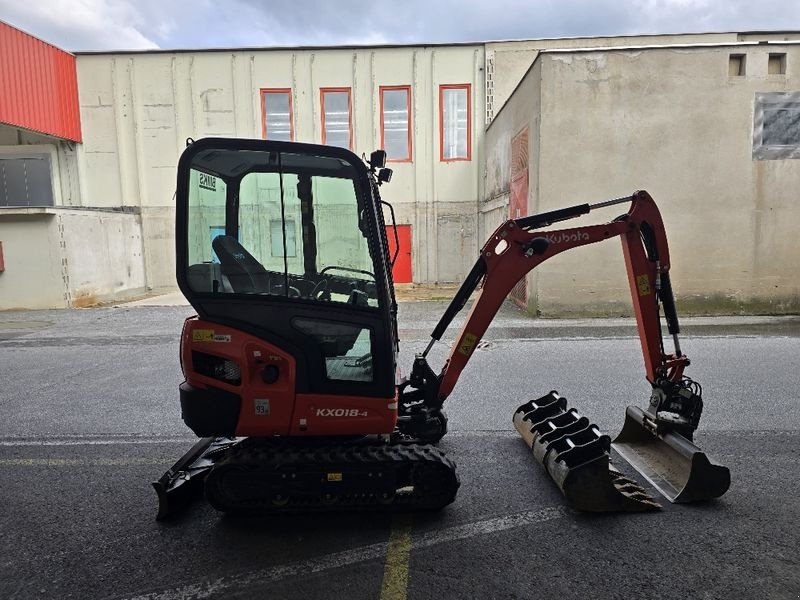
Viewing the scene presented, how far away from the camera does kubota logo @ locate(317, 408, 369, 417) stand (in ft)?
12.0

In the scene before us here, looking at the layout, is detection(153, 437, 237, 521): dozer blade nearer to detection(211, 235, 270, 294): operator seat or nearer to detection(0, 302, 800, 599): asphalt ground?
detection(0, 302, 800, 599): asphalt ground

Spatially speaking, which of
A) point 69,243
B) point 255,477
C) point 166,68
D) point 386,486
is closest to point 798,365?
point 386,486

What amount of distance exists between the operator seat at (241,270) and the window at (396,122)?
1604cm

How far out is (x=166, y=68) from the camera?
18.9m

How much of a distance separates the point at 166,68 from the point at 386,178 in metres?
18.3

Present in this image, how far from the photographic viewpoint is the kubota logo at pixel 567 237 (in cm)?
432

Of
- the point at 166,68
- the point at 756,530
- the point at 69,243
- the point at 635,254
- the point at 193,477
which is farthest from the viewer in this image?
the point at 166,68

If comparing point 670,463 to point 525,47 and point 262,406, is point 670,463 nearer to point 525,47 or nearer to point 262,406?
point 262,406

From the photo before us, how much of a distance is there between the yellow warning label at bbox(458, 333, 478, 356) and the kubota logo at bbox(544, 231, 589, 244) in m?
0.98

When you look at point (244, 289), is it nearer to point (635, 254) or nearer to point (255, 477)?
point (255, 477)

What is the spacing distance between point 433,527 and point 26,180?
2206cm

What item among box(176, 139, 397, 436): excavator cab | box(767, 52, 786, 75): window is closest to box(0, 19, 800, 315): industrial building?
box(767, 52, 786, 75): window

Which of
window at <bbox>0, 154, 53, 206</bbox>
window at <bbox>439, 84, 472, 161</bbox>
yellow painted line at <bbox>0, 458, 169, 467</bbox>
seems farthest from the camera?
window at <bbox>0, 154, 53, 206</bbox>

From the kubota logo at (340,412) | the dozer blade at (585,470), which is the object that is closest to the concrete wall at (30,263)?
the kubota logo at (340,412)
